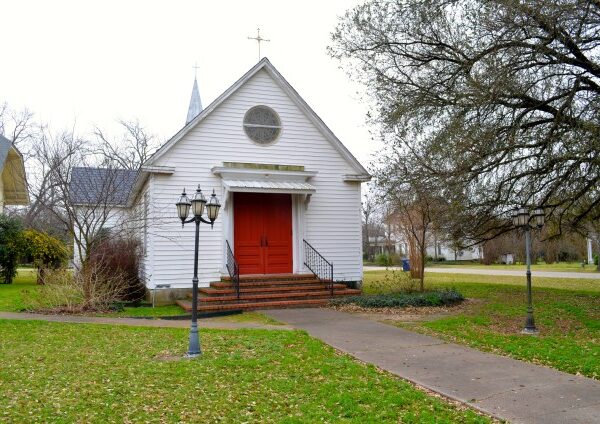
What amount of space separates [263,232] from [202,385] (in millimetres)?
10062

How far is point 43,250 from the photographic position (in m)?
21.5

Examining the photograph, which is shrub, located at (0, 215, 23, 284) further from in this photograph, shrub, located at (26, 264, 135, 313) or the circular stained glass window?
the circular stained glass window

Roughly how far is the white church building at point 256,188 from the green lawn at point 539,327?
16.6ft

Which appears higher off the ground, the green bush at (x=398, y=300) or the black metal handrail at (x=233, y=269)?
the black metal handrail at (x=233, y=269)

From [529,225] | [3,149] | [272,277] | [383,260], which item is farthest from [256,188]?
[383,260]

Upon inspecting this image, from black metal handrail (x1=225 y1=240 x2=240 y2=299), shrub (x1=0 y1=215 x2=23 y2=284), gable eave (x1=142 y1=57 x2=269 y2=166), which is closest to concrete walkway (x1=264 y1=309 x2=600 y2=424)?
black metal handrail (x1=225 y1=240 x2=240 y2=299)

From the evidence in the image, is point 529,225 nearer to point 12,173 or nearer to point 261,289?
point 261,289

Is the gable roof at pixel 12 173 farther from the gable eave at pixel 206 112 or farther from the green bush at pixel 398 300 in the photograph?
the green bush at pixel 398 300

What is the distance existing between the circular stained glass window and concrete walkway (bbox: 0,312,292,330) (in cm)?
659

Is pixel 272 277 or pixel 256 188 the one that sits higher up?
pixel 256 188

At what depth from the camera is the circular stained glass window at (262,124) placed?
1630cm

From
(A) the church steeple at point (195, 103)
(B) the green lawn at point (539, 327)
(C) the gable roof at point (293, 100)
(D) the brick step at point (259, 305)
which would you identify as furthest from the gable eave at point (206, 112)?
(A) the church steeple at point (195, 103)

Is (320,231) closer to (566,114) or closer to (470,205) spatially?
(470,205)

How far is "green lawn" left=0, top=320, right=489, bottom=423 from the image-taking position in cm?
531
